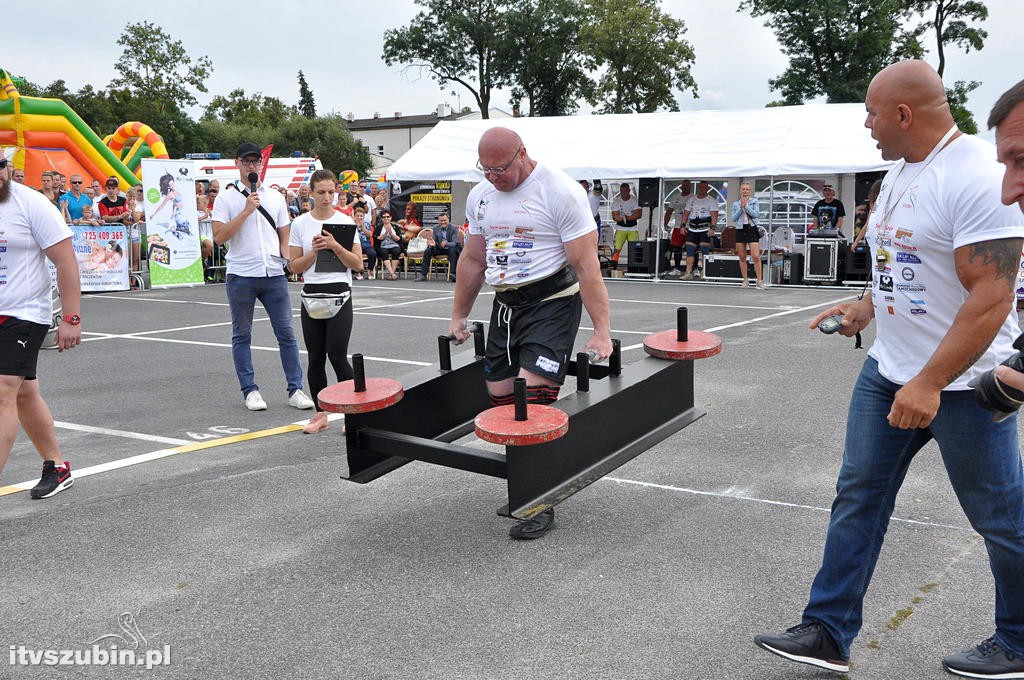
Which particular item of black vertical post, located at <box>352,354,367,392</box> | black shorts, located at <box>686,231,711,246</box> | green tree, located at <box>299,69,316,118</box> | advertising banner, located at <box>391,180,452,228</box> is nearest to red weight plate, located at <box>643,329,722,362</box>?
black vertical post, located at <box>352,354,367,392</box>

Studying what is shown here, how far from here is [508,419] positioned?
3809 millimetres

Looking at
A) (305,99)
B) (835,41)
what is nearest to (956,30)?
(835,41)

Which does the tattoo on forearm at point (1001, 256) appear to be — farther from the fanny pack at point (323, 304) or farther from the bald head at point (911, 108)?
the fanny pack at point (323, 304)

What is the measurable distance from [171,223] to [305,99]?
341 ft

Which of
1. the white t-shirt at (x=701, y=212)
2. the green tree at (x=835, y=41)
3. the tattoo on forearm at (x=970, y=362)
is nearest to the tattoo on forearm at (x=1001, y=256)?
the tattoo on forearm at (x=970, y=362)

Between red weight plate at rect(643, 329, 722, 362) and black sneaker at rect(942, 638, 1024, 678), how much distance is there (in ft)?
6.17

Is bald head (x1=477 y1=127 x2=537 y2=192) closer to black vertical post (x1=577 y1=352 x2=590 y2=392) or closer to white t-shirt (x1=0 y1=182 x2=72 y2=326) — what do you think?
black vertical post (x1=577 y1=352 x2=590 y2=392)

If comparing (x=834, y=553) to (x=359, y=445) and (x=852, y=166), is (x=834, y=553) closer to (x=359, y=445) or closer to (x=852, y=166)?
(x=359, y=445)

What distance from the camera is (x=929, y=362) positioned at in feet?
8.45

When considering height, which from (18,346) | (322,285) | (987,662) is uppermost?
(322,285)

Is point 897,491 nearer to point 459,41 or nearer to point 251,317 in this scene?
point 251,317

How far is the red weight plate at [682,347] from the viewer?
15.0ft

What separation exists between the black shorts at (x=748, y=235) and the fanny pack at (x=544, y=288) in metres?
13.9

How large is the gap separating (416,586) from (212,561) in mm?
977
